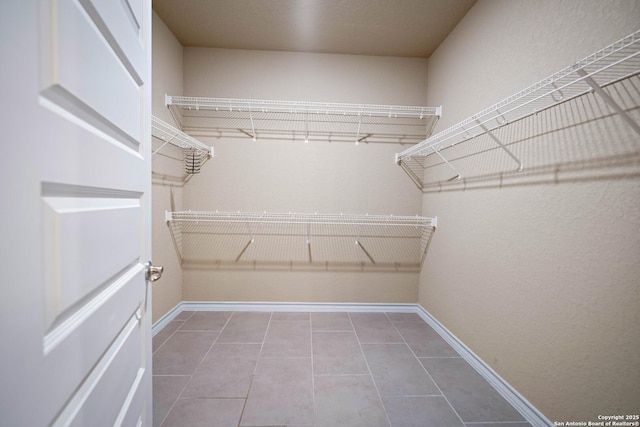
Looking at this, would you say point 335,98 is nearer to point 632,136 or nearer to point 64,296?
point 632,136

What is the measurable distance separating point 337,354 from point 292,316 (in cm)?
69

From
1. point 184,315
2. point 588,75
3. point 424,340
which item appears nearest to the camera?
point 588,75

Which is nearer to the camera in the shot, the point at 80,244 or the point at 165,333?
the point at 80,244

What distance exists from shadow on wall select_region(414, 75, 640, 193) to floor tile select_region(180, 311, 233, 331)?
2.29 metres

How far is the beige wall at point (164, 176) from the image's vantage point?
1.94 meters

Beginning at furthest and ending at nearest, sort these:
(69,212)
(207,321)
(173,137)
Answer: (207,321) → (173,137) → (69,212)

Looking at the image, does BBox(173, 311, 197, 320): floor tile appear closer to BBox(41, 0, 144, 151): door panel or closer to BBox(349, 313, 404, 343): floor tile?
BBox(349, 313, 404, 343): floor tile

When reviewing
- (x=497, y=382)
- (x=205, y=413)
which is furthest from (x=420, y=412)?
(x=205, y=413)

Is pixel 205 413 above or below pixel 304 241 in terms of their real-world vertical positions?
below

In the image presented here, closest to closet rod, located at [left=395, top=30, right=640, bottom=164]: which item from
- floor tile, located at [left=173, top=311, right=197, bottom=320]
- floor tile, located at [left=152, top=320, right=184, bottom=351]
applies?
floor tile, located at [left=152, top=320, right=184, bottom=351]

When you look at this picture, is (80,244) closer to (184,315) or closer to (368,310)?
(184,315)

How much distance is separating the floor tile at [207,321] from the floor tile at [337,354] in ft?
2.77

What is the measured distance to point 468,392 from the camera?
146 centimetres

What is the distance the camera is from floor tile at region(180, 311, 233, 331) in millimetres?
2107
